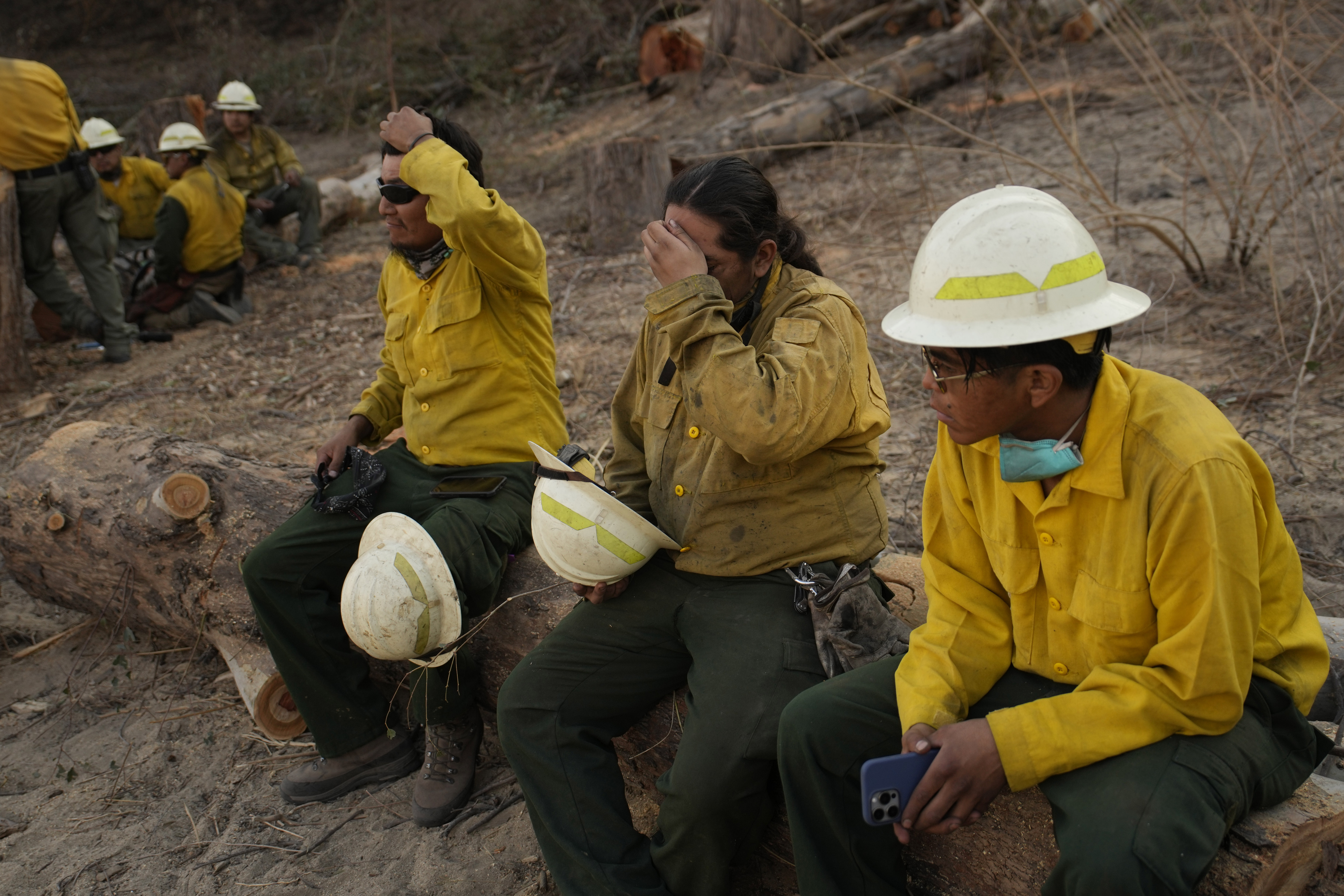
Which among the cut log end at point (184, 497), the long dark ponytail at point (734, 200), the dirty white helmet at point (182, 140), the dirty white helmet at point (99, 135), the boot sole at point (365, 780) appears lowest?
the boot sole at point (365, 780)

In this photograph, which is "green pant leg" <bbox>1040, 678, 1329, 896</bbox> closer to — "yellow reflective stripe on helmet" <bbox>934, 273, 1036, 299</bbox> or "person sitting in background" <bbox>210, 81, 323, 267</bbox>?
"yellow reflective stripe on helmet" <bbox>934, 273, 1036, 299</bbox>

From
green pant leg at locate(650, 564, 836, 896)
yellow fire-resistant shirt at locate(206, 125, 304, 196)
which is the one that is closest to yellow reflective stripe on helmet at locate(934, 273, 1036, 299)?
green pant leg at locate(650, 564, 836, 896)

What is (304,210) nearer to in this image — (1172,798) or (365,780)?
(365,780)

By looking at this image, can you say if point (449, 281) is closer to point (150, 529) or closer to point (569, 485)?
point (569, 485)

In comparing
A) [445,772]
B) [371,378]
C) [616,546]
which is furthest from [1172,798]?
[371,378]

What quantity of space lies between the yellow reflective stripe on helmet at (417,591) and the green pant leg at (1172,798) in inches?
63.8

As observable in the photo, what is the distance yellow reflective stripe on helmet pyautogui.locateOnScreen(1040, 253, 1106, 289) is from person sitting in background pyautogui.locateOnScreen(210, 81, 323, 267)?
8.37 m

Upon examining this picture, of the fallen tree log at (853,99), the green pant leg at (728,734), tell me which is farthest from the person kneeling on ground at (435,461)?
the fallen tree log at (853,99)

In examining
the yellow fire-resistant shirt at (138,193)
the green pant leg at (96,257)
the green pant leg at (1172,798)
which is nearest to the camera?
the green pant leg at (1172,798)

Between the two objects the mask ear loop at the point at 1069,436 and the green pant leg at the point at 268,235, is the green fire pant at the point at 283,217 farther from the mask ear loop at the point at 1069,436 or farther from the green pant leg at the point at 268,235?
the mask ear loop at the point at 1069,436

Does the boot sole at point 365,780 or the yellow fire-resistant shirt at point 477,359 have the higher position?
the yellow fire-resistant shirt at point 477,359

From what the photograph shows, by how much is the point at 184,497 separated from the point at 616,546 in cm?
191

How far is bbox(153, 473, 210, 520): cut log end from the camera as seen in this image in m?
3.40

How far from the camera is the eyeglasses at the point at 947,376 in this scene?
1763 mm
